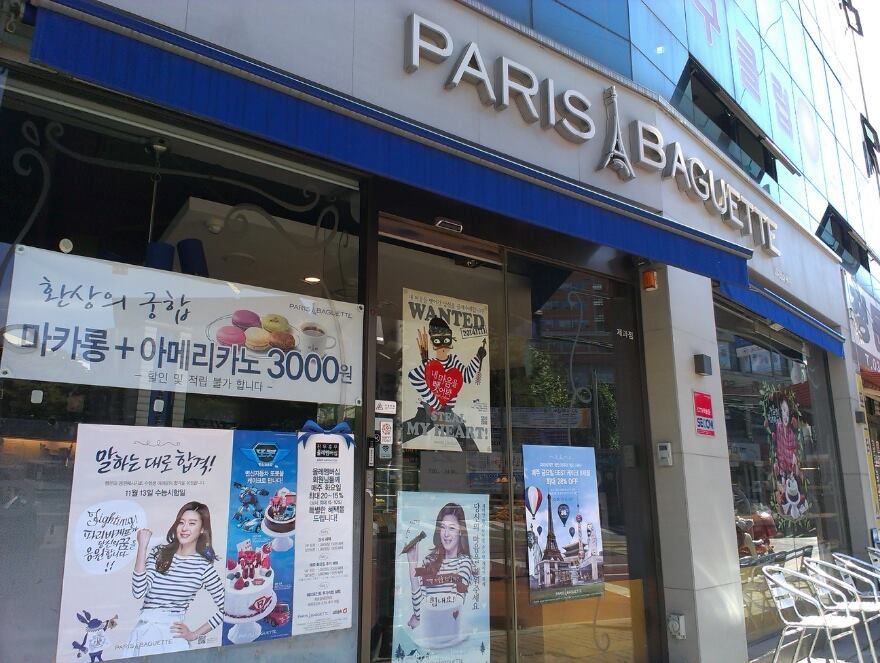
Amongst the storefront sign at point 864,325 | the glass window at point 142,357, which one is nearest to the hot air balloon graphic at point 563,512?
the glass window at point 142,357

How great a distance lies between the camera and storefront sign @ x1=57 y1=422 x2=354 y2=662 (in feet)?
9.18

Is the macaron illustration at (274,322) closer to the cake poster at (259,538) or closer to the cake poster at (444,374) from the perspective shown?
the cake poster at (259,538)

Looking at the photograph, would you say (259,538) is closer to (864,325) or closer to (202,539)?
(202,539)

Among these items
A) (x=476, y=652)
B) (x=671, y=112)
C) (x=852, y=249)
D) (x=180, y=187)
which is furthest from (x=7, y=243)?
(x=852, y=249)

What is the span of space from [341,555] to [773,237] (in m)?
6.22

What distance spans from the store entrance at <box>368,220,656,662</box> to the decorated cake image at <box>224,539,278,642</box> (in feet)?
2.11

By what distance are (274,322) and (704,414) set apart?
3.80 metres

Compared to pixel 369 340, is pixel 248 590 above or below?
below

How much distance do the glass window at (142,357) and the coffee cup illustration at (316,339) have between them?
12mm

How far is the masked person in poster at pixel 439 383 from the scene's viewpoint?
409cm

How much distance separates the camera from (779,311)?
6.66 m

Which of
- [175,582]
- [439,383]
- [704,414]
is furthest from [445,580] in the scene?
[704,414]

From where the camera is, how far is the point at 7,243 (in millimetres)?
2811

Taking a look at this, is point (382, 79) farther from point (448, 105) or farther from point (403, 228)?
point (403, 228)
